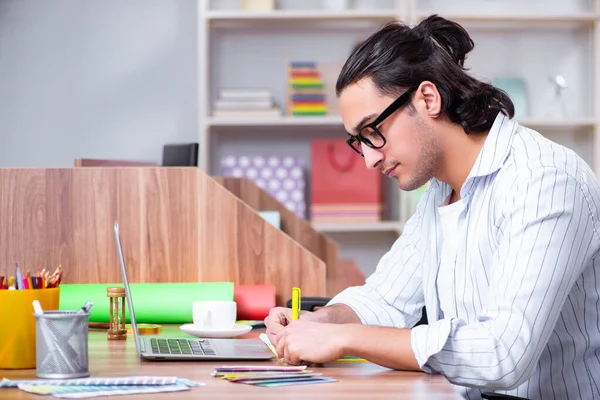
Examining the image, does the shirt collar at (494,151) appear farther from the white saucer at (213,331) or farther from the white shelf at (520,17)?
the white shelf at (520,17)

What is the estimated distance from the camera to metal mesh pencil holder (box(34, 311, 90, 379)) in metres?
1.10

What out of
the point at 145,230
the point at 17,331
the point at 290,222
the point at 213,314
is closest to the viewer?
the point at 17,331

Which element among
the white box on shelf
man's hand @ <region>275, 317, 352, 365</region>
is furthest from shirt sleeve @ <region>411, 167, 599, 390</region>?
the white box on shelf

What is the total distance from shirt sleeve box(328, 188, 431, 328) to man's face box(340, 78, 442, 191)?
175 mm

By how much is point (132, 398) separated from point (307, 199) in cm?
328

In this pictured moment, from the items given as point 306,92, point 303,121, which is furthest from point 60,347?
point 306,92

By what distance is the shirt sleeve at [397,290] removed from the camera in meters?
1.62

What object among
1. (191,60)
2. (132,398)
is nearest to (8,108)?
(191,60)

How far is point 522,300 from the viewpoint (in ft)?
3.88

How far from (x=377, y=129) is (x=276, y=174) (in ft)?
8.81

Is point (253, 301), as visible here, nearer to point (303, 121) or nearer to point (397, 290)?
point (397, 290)

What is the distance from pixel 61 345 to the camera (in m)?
1.10

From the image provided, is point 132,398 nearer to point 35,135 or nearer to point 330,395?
point 330,395

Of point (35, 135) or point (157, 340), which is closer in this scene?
point (157, 340)
